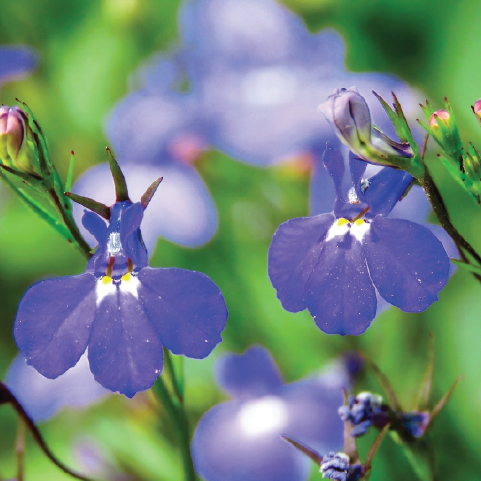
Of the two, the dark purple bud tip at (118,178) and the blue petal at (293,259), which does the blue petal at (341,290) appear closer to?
the blue petal at (293,259)

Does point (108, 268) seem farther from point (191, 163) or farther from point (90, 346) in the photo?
point (191, 163)

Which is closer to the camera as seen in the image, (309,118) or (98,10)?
(309,118)

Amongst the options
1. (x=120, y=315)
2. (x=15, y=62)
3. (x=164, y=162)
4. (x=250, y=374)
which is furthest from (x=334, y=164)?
(x=15, y=62)

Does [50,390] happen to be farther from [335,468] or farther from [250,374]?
[335,468]

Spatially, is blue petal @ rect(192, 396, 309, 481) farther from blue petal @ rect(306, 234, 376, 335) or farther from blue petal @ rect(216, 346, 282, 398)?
blue petal @ rect(306, 234, 376, 335)

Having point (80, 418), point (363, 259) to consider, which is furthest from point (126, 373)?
point (80, 418)

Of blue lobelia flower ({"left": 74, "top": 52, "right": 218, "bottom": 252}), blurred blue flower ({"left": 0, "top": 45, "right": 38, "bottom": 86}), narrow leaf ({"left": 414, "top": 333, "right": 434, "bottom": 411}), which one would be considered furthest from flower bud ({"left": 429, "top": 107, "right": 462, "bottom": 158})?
blurred blue flower ({"left": 0, "top": 45, "right": 38, "bottom": 86})
